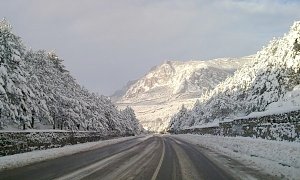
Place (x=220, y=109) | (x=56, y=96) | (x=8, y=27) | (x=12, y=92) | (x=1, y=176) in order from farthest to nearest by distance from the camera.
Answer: (x=220, y=109)
(x=56, y=96)
(x=8, y=27)
(x=12, y=92)
(x=1, y=176)

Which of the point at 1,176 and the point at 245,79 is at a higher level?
the point at 245,79

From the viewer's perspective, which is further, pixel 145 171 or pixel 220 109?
pixel 220 109

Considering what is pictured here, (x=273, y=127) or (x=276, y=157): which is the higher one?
(x=273, y=127)

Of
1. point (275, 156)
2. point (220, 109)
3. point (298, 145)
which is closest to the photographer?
point (298, 145)

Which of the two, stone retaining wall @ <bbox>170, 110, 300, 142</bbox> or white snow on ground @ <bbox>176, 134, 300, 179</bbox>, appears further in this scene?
stone retaining wall @ <bbox>170, 110, 300, 142</bbox>

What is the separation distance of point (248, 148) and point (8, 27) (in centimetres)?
2520

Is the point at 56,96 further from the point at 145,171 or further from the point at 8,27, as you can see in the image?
the point at 145,171

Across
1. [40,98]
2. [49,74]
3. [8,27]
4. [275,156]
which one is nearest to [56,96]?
[49,74]

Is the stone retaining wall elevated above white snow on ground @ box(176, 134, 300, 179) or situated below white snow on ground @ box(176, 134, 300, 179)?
above

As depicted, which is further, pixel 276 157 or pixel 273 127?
pixel 273 127

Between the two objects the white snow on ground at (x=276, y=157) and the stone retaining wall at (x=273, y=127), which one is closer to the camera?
the white snow on ground at (x=276, y=157)

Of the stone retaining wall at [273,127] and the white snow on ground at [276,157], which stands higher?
the stone retaining wall at [273,127]

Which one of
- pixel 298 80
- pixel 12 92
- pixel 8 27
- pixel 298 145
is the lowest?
pixel 298 145

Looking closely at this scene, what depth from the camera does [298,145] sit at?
16359mm
